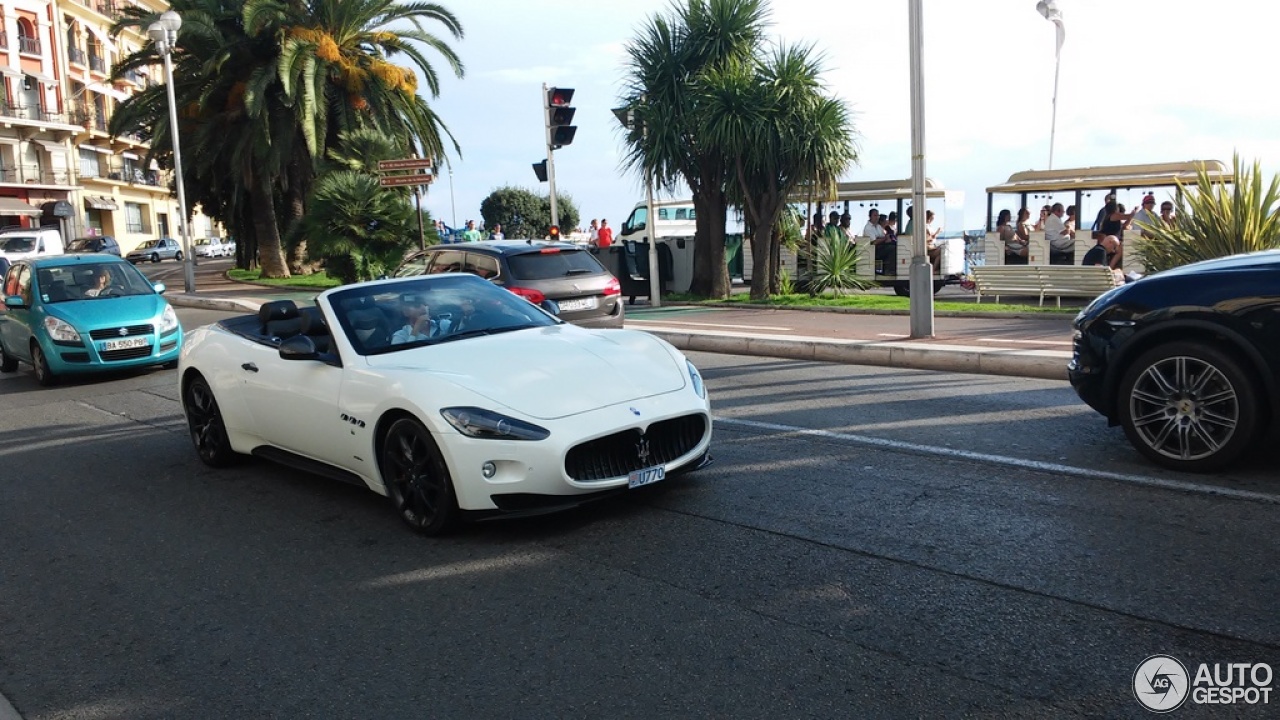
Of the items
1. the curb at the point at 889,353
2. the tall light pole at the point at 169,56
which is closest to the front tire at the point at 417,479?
the curb at the point at 889,353

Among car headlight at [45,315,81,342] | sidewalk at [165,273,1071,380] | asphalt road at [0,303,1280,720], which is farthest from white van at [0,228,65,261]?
asphalt road at [0,303,1280,720]

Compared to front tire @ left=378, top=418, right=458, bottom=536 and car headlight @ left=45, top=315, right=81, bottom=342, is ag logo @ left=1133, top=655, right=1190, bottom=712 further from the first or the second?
car headlight @ left=45, top=315, right=81, bottom=342

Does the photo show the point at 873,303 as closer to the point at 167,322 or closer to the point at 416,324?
the point at 167,322

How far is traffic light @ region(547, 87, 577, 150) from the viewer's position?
775 inches

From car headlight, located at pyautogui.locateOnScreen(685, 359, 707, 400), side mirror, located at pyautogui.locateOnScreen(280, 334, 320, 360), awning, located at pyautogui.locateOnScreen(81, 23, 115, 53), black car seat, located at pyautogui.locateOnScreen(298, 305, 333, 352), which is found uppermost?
awning, located at pyautogui.locateOnScreen(81, 23, 115, 53)

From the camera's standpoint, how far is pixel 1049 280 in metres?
16.0

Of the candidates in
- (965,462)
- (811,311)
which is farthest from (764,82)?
(965,462)

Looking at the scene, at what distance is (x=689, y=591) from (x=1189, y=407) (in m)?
3.36

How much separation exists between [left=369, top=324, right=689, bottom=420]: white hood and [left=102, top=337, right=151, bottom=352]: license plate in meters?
8.18

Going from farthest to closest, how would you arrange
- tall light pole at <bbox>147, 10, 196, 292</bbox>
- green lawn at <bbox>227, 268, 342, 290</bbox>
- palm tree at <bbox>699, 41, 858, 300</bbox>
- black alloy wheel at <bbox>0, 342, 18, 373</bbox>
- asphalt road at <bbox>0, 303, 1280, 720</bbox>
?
green lawn at <bbox>227, 268, 342, 290</bbox>
tall light pole at <bbox>147, 10, 196, 292</bbox>
palm tree at <bbox>699, 41, 858, 300</bbox>
black alloy wheel at <bbox>0, 342, 18, 373</bbox>
asphalt road at <bbox>0, 303, 1280, 720</bbox>

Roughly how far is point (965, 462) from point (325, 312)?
4.10 metres

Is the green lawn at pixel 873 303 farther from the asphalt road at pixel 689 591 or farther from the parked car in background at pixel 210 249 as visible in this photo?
the parked car in background at pixel 210 249

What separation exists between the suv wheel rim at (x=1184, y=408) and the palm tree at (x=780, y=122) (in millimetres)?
13403

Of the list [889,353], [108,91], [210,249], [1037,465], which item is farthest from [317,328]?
[210,249]
